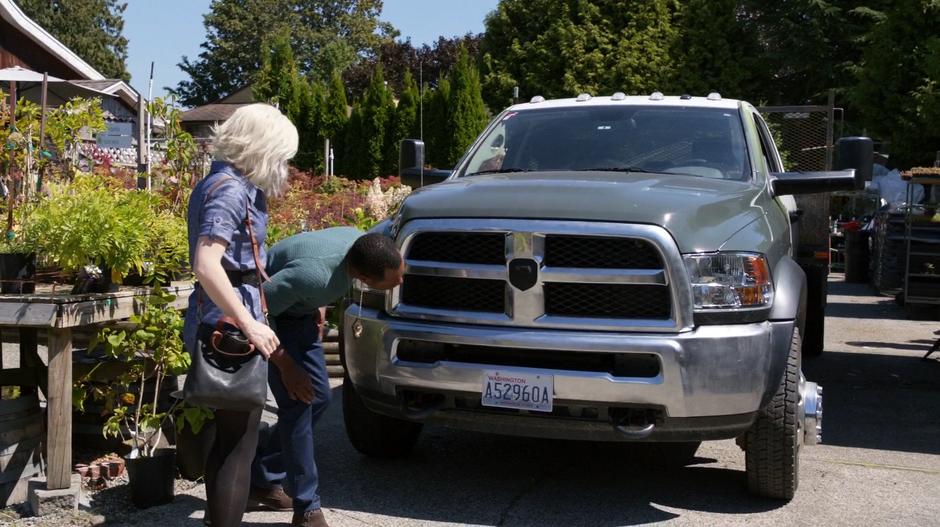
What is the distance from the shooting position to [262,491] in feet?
16.5

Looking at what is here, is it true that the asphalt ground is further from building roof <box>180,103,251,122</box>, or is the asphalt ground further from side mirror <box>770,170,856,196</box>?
building roof <box>180,103,251,122</box>

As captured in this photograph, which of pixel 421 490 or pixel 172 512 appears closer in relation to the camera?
pixel 172 512

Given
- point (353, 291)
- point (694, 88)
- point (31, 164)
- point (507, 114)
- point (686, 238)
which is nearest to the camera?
point (686, 238)

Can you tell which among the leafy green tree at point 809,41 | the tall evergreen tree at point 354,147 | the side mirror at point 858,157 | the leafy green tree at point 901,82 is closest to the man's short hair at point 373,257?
the side mirror at point 858,157

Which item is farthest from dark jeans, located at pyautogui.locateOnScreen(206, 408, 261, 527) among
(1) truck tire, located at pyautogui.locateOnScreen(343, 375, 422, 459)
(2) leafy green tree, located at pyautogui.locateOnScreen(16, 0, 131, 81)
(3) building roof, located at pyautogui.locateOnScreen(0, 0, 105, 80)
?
(2) leafy green tree, located at pyautogui.locateOnScreen(16, 0, 131, 81)

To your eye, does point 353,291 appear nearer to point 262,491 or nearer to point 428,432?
point 262,491

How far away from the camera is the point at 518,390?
16.0ft

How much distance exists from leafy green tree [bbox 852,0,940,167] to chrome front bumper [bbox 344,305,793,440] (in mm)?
20426

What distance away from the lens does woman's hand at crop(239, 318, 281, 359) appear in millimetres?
3803

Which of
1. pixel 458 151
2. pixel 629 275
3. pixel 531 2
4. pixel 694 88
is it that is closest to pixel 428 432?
pixel 629 275

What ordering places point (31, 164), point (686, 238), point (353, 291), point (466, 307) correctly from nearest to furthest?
1. point (686, 238)
2. point (466, 307)
3. point (353, 291)
4. point (31, 164)

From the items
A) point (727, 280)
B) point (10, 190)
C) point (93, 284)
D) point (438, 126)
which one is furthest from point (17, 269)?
point (438, 126)

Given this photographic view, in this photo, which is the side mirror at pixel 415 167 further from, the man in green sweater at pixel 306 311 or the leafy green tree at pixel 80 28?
the leafy green tree at pixel 80 28

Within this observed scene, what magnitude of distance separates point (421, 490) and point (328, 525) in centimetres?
76
